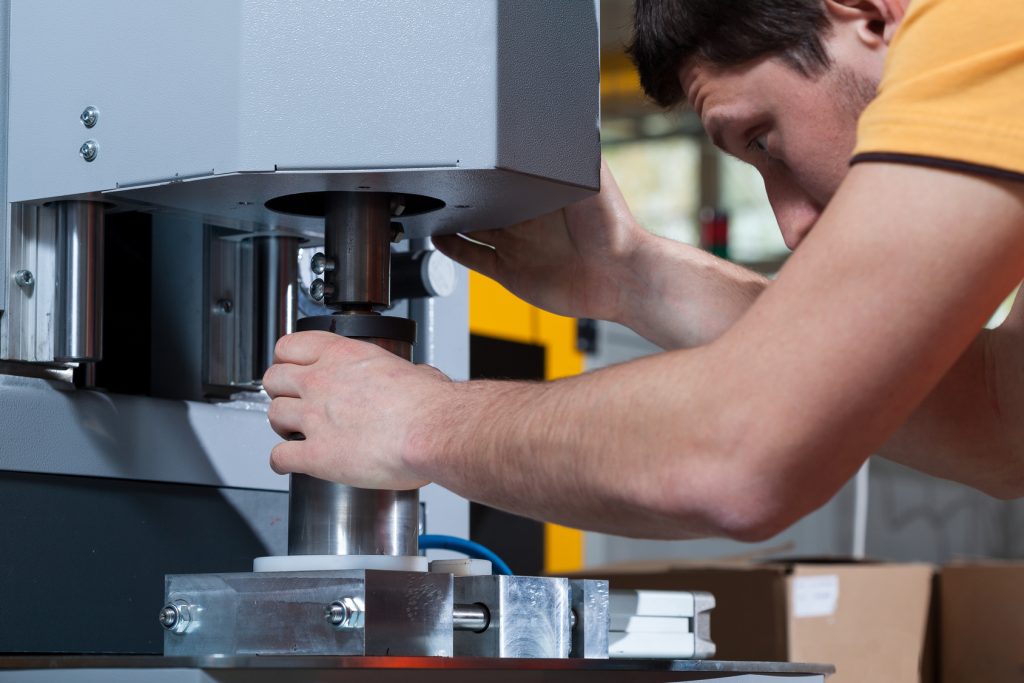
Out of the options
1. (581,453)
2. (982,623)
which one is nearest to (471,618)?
(581,453)

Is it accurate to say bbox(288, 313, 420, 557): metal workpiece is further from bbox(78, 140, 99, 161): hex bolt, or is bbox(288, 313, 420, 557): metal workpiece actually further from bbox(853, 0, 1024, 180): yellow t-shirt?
bbox(853, 0, 1024, 180): yellow t-shirt

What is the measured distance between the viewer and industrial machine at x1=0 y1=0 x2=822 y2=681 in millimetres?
715

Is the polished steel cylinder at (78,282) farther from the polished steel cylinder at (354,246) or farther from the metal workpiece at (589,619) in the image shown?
the metal workpiece at (589,619)

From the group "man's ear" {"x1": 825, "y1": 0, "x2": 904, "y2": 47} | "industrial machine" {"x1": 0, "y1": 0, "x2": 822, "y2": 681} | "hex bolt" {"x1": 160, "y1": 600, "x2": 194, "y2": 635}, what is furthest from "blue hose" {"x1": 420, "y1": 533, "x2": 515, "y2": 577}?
"man's ear" {"x1": 825, "y1": 0, "x2": 904, "y2": 47}

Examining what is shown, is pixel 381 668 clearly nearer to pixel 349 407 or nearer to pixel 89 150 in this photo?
pixel 349 407

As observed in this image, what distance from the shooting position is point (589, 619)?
78cm

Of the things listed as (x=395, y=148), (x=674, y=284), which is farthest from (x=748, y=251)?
(x=395, y=148)

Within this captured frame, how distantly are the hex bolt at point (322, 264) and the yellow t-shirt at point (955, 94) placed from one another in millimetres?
341

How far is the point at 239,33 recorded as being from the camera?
0.74 m

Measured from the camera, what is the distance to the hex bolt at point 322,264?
0.81m

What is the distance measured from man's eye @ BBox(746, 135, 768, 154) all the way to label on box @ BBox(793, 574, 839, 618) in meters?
0.89

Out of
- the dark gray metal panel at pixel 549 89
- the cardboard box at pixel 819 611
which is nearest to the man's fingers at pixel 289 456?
the dark gray metal panel at pixel 549 89

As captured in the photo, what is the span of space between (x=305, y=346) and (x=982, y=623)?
1.43 m

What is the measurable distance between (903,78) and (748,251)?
5.55m
